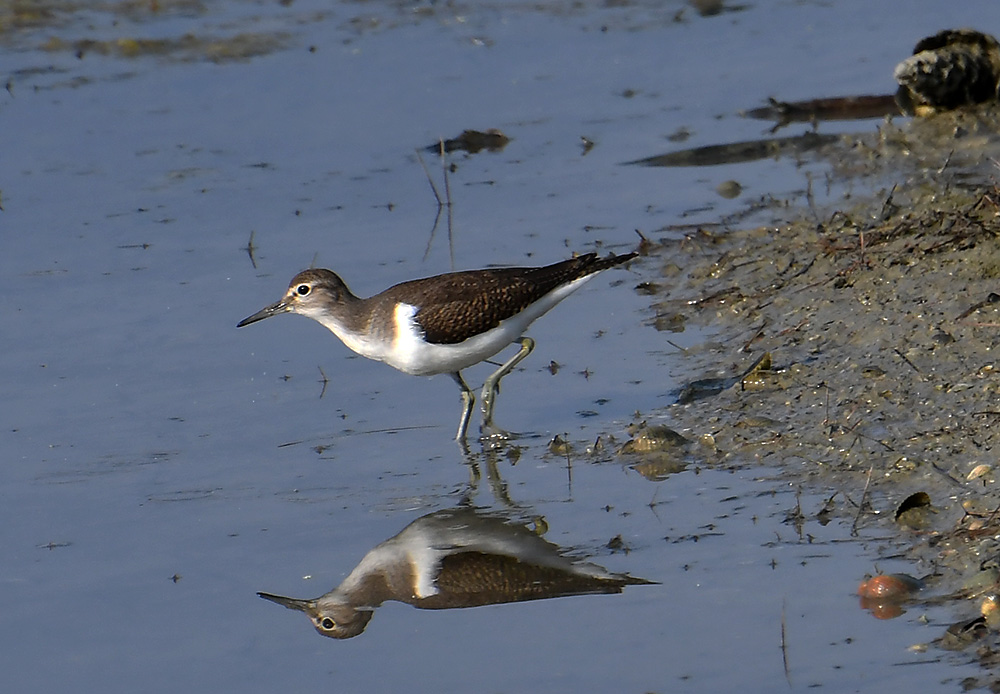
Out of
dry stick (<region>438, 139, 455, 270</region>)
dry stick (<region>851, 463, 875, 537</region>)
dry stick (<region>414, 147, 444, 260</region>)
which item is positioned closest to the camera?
dry stick (<region>851, 463, 875, 537</region>)

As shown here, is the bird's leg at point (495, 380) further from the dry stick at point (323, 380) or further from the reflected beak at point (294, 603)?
the reflected beak at point (294, 603)

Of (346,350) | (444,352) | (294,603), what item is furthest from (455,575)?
(346,350)

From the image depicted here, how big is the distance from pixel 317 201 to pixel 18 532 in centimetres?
495

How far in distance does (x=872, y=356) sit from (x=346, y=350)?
3.13m

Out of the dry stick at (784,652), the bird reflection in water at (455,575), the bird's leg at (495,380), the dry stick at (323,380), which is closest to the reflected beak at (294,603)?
the bird reflection in water at (455,575)

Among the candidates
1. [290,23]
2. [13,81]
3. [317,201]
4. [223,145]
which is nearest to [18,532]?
[317,201]

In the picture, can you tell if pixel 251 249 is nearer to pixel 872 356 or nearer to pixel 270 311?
pixel 270 311

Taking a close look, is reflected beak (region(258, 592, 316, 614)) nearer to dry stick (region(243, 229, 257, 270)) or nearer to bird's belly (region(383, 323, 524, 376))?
bird's belly (region(383, 323, 524, 376))

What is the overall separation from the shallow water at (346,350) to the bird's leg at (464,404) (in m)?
0.15

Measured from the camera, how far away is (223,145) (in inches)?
485

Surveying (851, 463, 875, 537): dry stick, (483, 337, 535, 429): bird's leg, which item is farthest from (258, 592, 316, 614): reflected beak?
(851, 463, 875, 537): dry stick

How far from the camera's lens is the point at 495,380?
7855 millimetres

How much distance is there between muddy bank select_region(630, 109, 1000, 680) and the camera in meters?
5.79

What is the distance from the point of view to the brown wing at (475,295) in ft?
24.8
